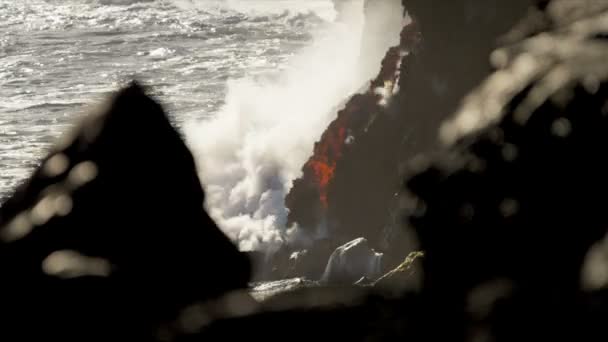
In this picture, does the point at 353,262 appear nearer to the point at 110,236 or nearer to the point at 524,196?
the point at 524,196

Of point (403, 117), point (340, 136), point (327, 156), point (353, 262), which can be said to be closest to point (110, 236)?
point (353, 262)

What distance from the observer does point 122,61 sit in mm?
164250

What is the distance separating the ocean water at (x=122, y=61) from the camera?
417 feet

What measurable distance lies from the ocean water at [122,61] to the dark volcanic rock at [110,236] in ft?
305

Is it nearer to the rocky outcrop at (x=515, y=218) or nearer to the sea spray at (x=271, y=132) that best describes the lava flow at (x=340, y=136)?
the sea spray at (x=271, y=132)

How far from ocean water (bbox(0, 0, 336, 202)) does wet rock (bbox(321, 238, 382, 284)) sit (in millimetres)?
53825

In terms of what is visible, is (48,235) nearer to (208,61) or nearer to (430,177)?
(430,177)

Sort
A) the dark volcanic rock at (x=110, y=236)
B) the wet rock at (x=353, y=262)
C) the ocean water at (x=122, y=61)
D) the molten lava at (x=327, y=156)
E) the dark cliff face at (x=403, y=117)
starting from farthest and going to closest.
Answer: the ocean water at (x=122, y=61) → the molten lava at (x=327, y=156) → the dark cliff face at (x=403, y=117) → the wet rock at (x=353, y=262) → the dark volcanic rock at (x=110, y=236)

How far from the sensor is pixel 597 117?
570 centimetres

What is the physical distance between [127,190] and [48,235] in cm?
49

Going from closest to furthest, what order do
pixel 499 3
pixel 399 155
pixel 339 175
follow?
pixel 499 3 < pixel 399 155 < pixel 339 175

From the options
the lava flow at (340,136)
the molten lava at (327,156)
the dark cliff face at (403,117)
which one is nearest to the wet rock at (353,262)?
the dark cliff face at (403,117)

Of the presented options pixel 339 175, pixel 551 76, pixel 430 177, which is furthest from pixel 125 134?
pixel 339 175

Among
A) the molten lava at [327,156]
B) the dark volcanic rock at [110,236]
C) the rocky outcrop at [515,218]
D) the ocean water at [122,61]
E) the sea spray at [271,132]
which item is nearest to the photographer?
the rocky outcrop at [515,218]
